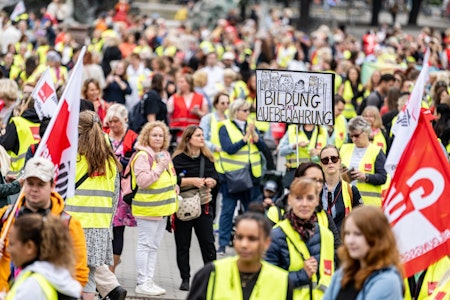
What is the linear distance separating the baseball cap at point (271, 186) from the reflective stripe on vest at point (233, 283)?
320 inches

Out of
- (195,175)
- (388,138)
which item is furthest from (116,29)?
(195,175)

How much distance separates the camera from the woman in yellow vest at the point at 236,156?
1394cm

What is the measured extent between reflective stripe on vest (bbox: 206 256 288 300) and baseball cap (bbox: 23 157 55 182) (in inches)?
55.6

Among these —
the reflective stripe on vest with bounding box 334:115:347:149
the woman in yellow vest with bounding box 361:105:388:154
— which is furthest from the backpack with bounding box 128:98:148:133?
the woman in yellow vest with bounding box 361:105:388:154

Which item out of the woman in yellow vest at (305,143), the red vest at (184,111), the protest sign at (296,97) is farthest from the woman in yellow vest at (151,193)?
the red vest at (184,111)

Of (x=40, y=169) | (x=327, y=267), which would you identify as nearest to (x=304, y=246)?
(x=327, y=267)

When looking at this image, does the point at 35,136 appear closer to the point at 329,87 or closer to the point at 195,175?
the point at 195,175

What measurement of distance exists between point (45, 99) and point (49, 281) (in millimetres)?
4997

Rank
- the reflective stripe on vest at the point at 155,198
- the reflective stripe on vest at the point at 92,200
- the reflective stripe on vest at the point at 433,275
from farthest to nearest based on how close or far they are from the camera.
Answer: the reflective stripe on vest at the point at 155,198
the reflective stripe on vest at the point at 92,200
the reflective stripe on vest at the point at 433,275

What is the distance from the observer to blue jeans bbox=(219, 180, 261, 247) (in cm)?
1410

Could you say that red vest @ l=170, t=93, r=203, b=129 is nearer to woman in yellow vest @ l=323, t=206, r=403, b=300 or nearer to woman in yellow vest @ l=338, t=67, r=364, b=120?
woman in yellow vest @ l=338, t=67, r=364, b=120

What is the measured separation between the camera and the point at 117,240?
11.8m

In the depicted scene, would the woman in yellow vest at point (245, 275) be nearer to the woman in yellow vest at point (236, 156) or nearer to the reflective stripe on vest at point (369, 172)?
the reflective stripe on vest at point (369, 172)

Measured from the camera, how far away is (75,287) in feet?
22.0
